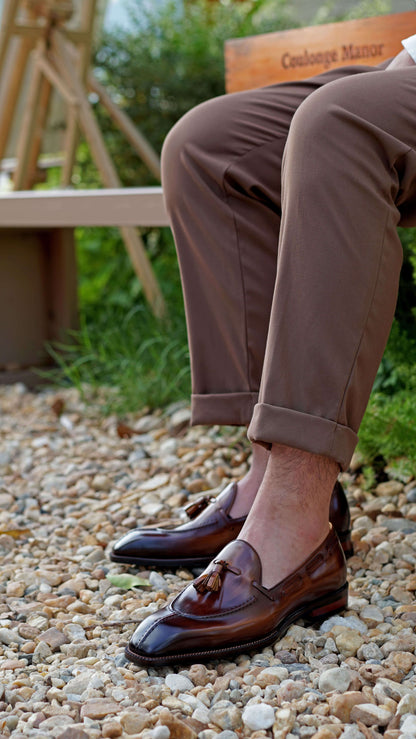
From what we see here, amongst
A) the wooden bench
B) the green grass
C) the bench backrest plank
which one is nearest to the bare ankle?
the green grass

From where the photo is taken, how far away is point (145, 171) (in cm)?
396

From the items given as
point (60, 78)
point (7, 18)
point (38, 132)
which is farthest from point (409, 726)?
point (38, 132)

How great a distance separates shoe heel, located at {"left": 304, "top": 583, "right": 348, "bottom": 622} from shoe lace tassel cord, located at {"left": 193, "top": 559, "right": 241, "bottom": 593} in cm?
15

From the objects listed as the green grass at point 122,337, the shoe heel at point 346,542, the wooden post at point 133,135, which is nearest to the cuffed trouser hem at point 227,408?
the shoe heel at point 346,542

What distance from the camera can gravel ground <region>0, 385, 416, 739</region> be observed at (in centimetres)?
91

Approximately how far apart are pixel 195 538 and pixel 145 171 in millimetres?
2932

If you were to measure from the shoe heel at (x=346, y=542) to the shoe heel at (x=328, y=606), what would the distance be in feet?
0.59

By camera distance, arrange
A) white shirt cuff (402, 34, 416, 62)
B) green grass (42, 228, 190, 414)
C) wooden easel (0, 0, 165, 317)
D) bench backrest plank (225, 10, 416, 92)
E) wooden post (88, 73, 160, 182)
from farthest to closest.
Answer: wooden post (88, 73, 160, 182) → wooden easel (0, 0, 165, 317) → green grass (42, 228, 190, 414) → bench backrest plank (225, 10, 416, 92) → white shirt cuff (402, 34, 416, 62)

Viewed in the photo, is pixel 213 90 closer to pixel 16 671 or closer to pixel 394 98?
pixel 394 98

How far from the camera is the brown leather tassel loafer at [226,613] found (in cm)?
102

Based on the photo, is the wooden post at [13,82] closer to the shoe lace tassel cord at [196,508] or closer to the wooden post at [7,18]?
the wooden post at [7,18]

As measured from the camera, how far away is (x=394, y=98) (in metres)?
1.06

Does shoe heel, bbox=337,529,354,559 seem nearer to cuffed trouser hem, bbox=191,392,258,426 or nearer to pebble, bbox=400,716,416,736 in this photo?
cuffed trouser hem, bbox=191,392,258,426

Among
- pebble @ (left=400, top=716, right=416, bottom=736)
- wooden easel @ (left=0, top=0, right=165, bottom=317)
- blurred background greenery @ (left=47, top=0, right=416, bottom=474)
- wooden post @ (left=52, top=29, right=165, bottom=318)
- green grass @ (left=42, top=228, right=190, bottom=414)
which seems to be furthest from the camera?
wooden easel @ (left=0, top=0, right=165, bottom=317)
